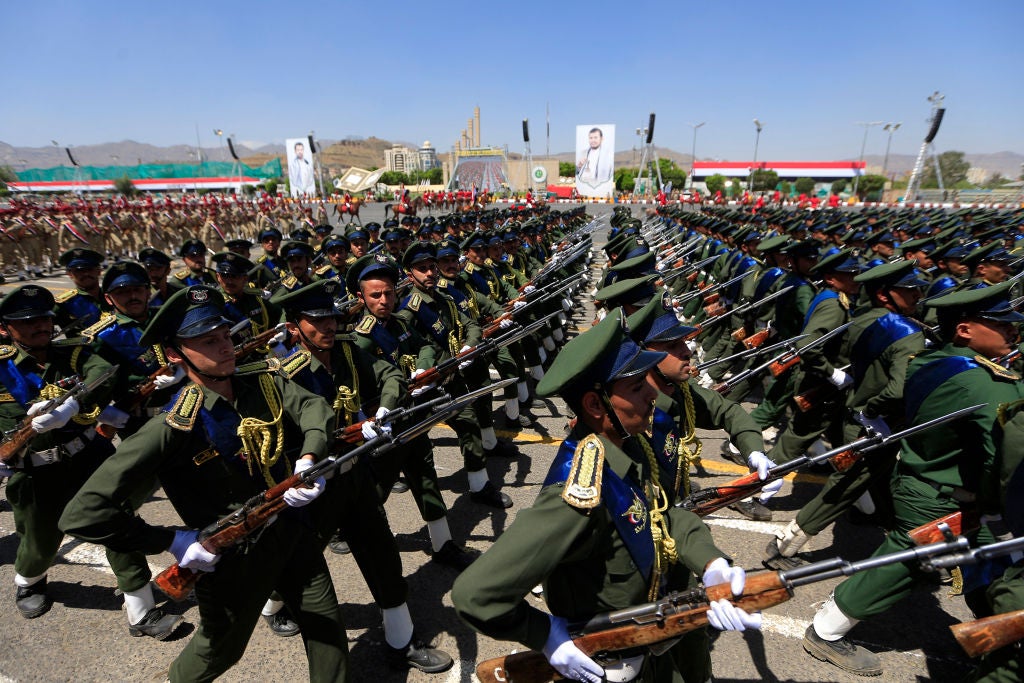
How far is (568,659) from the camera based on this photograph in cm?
194

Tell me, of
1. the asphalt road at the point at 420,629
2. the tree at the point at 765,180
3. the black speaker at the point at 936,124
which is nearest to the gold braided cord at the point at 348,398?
the asphalt road at the point at 420,629

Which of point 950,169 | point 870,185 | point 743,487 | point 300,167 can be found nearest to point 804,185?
point 870,185

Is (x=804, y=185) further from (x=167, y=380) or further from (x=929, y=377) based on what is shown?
(x=167, y=380)

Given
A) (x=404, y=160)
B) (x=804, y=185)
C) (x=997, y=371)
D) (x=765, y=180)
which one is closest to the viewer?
(x=997, y=371)

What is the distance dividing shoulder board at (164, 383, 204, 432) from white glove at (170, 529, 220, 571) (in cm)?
53

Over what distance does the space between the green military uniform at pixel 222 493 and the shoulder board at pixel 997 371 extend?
3922mm

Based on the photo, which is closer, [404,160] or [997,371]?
[997,371]

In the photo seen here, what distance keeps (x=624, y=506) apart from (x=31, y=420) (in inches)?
168

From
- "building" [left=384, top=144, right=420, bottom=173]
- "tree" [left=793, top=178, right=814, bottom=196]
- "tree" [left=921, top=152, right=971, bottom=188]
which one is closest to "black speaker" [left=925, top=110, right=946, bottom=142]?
"tree" [left=793, top=178, right=814, bottom=196]

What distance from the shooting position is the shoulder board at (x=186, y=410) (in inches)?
103

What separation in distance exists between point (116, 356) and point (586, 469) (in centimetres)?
513

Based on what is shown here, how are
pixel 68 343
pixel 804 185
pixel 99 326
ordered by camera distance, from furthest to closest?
pixel 804 185, pixel 99 326, pixel 68 343

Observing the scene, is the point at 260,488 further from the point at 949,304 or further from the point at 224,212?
the point at 224,212

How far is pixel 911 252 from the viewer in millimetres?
8523
